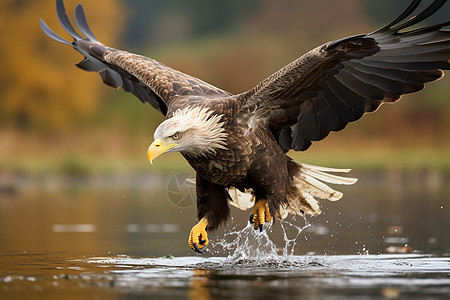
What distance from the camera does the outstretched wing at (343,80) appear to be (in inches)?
285

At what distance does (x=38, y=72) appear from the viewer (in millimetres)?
25609

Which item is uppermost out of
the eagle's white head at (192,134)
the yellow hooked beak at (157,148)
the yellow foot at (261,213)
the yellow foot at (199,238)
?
the eagle's white head at (192,134)

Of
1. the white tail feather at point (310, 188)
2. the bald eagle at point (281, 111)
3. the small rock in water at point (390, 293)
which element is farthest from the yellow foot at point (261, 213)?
the small rock in water at point (390, 293)

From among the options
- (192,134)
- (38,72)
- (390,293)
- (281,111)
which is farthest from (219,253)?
(38,72)

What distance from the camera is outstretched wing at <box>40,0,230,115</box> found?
827cm

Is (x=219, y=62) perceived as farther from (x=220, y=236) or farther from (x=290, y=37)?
(x=220, y=236)

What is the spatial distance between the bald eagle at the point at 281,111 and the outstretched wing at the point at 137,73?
0.02 m

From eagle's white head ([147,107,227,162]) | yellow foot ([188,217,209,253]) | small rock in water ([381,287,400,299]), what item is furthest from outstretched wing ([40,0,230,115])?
small rock in water ([381,287,400,299])

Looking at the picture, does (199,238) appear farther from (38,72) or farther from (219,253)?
(38,72)

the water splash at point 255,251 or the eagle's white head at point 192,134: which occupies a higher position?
the eagle's white head at point 192,134

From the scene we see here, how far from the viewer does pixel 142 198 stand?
54.2ft

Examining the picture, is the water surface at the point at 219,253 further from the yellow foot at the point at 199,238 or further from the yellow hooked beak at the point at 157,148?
the yellow hooked beak at the point at 157,148

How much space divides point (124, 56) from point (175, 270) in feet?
9.17

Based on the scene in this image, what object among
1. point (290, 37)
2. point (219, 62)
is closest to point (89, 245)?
point (219, 62)
